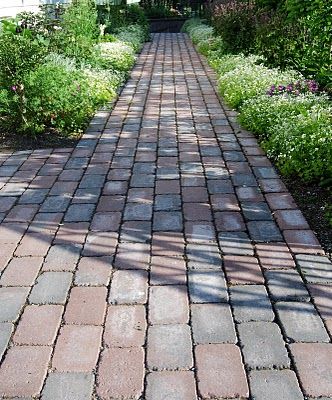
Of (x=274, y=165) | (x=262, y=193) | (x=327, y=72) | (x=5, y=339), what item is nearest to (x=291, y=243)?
(x=262, y=193)

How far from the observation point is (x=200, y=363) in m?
2.38

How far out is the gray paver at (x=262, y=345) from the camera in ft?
7.79

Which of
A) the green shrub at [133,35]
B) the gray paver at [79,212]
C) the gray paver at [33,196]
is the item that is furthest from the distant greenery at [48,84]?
the green shrub at [133,35]

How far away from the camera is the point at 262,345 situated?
2488 millimetres

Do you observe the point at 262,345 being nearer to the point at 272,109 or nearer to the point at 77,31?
the point at 272,109

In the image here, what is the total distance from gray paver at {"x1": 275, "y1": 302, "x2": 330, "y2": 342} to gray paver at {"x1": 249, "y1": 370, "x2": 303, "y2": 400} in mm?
286

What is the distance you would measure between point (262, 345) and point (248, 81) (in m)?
6.05

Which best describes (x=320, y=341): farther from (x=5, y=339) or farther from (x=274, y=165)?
(x=274, y=165)

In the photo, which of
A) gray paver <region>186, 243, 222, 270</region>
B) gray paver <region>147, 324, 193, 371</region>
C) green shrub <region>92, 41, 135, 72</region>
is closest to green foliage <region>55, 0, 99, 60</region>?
green shrub <region>92, 41, 135, 72</region>

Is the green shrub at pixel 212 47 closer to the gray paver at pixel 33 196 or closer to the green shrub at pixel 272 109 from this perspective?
the green shrub at pixel 272 109

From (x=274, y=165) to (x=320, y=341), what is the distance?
2.75 m

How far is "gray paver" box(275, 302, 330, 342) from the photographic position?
2545 millimetres

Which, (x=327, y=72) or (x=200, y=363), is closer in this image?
(x=200, y=363)

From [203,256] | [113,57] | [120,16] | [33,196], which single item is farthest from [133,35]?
[203,256]
